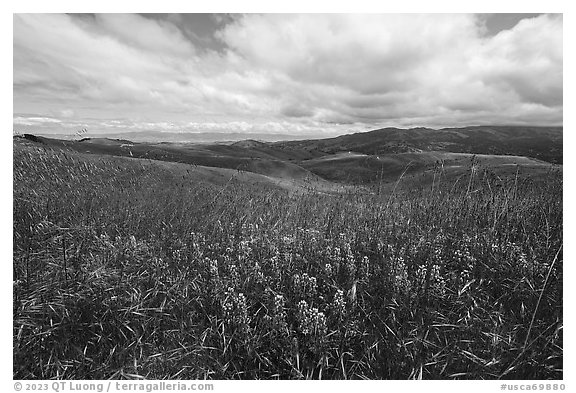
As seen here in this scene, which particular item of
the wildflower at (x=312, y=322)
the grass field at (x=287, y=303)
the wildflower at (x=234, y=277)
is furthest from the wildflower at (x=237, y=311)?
the wildflower at (x=312, y=322)

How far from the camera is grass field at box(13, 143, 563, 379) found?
9.85 ft

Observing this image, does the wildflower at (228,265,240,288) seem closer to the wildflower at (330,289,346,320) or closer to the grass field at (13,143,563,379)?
the grass field at (13,143,563,379)

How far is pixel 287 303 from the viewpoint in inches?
137

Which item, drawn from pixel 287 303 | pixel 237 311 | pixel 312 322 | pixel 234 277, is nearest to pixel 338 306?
pixel 312 322

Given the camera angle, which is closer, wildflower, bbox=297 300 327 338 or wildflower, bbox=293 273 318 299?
wildflower, bbox=297 300 327 338

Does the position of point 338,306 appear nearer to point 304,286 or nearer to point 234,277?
point 304,286

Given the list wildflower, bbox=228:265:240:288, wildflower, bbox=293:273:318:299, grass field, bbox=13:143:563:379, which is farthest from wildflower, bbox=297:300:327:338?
wildflower, bbox=228:265:240:288

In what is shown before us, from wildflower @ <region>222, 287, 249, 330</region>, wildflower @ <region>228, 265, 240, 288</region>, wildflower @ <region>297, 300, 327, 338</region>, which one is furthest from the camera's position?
wildflower @ <region>228, 265, 240, 288</region>

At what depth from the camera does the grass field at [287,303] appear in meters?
3.00

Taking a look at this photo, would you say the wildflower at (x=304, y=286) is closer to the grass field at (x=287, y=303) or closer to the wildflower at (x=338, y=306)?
the grass field at (x=287, y=303)

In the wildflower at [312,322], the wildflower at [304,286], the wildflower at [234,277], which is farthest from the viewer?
the wildflower at [234,277]

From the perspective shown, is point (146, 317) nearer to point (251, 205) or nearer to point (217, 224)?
point (217, 224)

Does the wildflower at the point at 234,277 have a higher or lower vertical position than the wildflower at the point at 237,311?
higher

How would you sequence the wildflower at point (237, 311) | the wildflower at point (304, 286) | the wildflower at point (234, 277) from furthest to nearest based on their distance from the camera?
1. the wildflower at point (234, 277)
2. the wildflower at point (304, 286)
3. the wildflower at point (237, 311)
